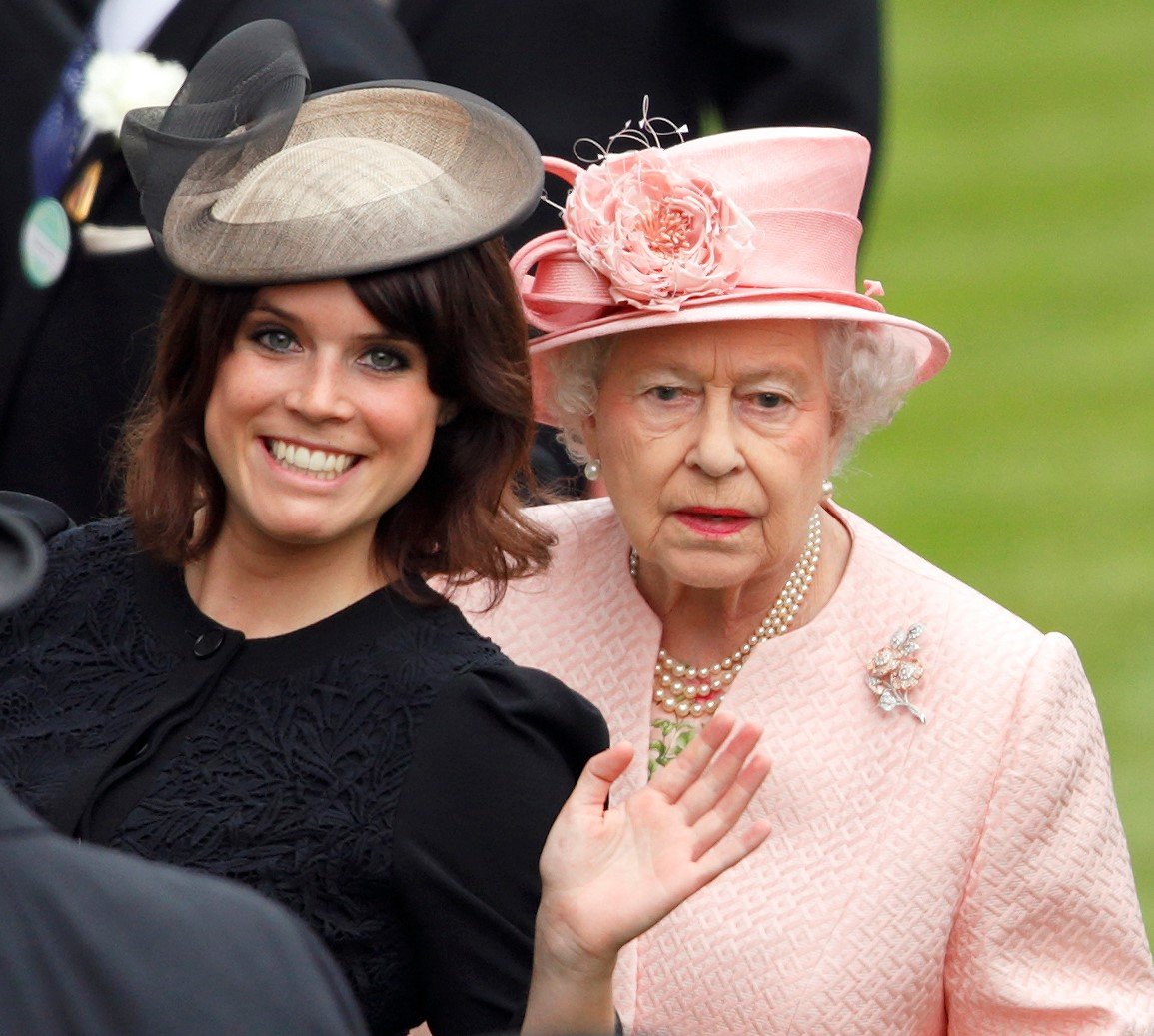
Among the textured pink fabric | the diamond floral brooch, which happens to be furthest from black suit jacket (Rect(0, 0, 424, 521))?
the diamond floral brooch

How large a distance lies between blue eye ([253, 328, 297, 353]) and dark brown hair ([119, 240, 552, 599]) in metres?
0.03

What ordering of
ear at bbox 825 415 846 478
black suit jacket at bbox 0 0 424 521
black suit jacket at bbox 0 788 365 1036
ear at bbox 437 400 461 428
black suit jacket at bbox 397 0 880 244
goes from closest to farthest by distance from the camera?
black suit jacket at bbox 0 788 365 1036, ear at bbox 437 400 461 428, ear at bbox 825 415 846 478, black suit jacket at bbox 0 0 424 521, black suit jacket at bbox 397 0 880 244

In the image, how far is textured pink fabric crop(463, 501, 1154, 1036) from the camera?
3.32 metres

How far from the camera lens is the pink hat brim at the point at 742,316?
11.1 feet

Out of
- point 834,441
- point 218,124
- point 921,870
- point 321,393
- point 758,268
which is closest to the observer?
point 321,393

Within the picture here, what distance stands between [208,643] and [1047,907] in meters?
1.15

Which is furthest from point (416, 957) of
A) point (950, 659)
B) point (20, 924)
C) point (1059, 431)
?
point (1059, 431)

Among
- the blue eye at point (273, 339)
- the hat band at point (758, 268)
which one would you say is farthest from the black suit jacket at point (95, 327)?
the blue eye at point (273, 339)

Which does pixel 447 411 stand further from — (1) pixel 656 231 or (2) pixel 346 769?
(1) pixel 656 231

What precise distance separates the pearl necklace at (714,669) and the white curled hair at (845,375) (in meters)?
0.16

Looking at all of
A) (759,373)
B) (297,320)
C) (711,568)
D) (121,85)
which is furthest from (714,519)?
(121,85)

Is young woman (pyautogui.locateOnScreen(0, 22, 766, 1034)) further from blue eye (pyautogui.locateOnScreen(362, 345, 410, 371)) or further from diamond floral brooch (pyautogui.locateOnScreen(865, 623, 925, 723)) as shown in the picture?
diamond floral brooch (pyautogui.locateOnScreen(865, 623, 925, 723))

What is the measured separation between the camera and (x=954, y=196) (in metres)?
9.23

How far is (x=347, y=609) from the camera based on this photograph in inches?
117
